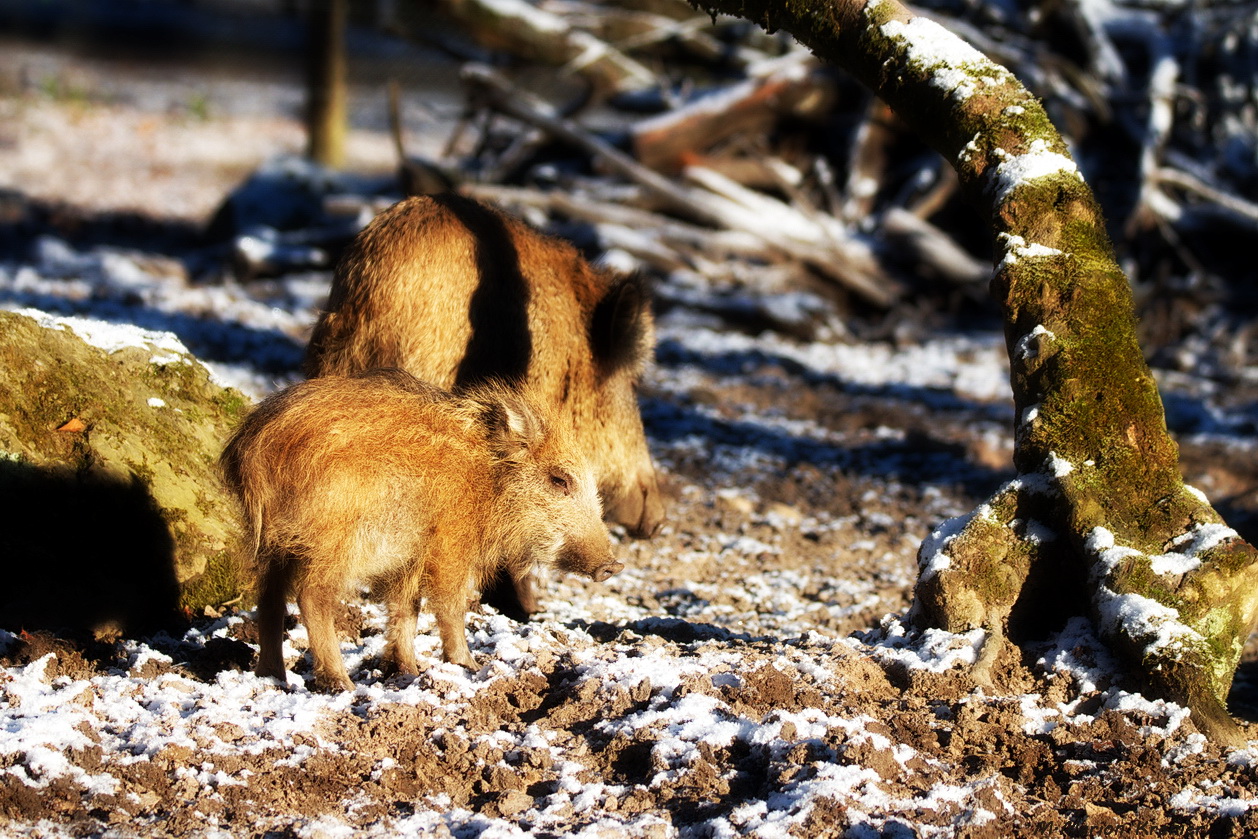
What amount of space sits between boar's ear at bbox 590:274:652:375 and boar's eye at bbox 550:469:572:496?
3.10 ft

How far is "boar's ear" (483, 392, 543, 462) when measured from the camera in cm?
419

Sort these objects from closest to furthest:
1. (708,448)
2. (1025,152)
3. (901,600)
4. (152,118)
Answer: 1. (1025,152)
2. (901,600)
3. (708,448)
4. (152,118)

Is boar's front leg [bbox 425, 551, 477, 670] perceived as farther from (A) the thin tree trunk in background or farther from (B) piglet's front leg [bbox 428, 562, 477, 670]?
(A) the thin tree trunk in background

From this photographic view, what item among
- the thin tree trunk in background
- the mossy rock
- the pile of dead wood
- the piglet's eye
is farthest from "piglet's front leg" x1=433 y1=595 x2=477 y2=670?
the thin tree trunk in background

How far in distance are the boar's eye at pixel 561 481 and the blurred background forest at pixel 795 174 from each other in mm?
5930

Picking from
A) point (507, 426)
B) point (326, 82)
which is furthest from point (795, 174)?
point (507, 426)

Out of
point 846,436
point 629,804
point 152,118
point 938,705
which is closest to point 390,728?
point 629,804

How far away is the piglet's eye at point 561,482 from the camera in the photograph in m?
4.40

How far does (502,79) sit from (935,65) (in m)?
8.54

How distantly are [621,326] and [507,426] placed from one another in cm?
114

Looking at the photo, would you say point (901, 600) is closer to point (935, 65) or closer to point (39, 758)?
point (935, 65)

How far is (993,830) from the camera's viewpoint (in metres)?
2.80

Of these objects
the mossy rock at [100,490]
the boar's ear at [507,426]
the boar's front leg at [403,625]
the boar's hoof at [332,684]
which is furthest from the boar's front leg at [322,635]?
the boar's ear at [507,426]

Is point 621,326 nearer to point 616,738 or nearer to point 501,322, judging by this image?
point 501,322
